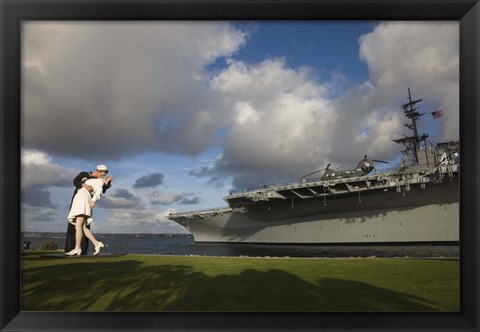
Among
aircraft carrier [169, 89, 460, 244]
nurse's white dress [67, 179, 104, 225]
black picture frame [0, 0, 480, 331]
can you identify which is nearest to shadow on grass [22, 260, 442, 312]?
black picture frame [0, 0, 480, 331]

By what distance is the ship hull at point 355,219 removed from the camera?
690 inches

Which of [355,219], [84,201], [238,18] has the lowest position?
[355,219]

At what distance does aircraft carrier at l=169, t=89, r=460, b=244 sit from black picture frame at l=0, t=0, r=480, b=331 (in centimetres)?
1174

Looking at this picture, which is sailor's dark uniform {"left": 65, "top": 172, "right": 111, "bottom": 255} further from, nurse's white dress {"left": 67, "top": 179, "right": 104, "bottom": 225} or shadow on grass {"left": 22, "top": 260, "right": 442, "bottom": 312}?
shadow on grass {"left": 22, "top": 260, "right": 442, "bottom": 312}

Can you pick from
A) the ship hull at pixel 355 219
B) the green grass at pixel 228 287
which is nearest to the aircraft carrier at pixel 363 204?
the ship hull at pixel 355 219

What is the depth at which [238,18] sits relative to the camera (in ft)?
15.2

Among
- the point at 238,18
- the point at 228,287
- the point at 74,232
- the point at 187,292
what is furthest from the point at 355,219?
the point at 238,18

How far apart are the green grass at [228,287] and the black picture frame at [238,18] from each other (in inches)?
7.6

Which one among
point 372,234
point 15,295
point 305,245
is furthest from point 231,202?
point 15,295

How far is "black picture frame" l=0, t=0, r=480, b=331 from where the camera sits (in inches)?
180

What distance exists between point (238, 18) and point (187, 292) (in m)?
4.09

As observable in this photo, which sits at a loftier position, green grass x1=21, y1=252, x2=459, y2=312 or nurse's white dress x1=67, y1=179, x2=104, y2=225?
nurse's white dress x1=67, y1=179, x2=104, y2=225

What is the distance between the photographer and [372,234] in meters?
19.4

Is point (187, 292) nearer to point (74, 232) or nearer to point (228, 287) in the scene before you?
point (228, 287)
